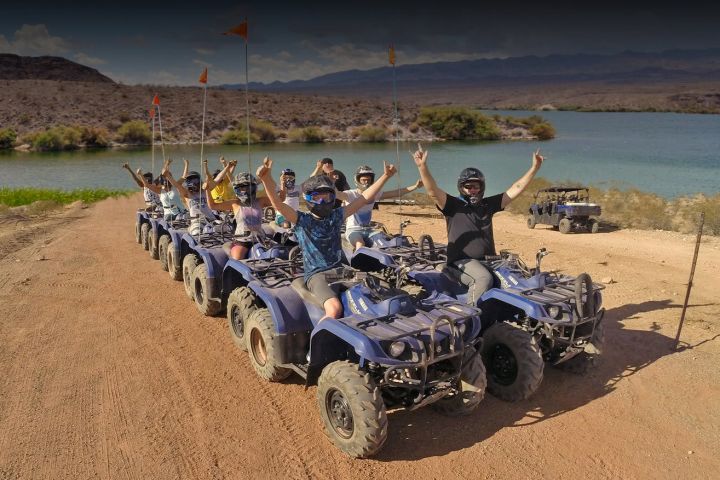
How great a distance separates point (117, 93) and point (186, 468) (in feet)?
234

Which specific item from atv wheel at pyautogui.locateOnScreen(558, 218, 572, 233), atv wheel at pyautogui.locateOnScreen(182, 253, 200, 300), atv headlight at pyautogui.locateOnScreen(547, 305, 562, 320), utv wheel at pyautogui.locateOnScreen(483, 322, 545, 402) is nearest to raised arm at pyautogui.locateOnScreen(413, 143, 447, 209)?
utv wheel at pyautogui.locateOnScreen(483, 322, 545, 402)

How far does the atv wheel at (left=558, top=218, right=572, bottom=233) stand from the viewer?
15.7 metres

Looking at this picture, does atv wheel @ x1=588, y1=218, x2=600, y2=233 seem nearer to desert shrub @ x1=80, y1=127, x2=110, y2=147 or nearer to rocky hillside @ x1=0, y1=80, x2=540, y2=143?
rocky hillside @ x1=0, y1=80, x2=540, y2=143

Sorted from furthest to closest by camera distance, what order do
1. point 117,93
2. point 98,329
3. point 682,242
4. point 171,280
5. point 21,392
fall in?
1. point 117,93
2. point 682,242
3. point 171,280
4. point 98,329
5. point 21,392

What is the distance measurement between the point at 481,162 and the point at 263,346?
34.4 m

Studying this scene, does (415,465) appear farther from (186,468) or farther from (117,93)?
(117,93)

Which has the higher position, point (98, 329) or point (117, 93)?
point (117, 93)

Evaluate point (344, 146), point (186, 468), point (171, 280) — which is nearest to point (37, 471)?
point (186, 468)

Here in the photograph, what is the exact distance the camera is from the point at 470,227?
6.37m

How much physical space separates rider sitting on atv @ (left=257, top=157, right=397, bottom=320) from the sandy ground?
52.9 inches

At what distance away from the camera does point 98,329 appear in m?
7.65

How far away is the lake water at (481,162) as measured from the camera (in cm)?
2923

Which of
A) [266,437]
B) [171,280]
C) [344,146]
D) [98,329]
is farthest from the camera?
[344,146]

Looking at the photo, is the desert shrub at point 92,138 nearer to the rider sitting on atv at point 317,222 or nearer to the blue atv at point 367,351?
the blue atv at point 367,351
